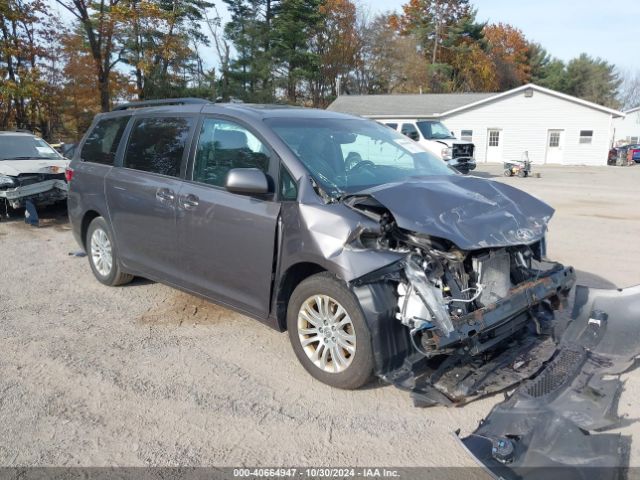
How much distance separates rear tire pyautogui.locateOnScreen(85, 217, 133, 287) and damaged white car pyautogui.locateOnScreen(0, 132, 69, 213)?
4.59m

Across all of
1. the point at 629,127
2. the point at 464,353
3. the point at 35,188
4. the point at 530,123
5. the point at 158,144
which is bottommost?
the point at 464,353

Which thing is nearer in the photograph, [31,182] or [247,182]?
[247,182]

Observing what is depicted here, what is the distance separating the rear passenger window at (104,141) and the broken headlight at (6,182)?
4.37 m

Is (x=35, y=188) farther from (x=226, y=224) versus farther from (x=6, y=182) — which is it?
(x=226, y=224)

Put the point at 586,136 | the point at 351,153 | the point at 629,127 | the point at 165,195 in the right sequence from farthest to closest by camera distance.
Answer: the point at 629,127
the point at 586,136
the point at 165,195
the point at 351,153

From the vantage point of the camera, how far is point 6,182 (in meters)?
9.49

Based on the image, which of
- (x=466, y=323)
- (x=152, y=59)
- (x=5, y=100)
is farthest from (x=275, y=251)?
(x=152, y=59)

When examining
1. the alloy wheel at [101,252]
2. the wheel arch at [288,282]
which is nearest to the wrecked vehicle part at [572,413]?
the wheel arch at [288,282]

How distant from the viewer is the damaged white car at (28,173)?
9562mm

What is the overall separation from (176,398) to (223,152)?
6.56ft

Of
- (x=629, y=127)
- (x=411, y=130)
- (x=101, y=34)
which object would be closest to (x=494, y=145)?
(x=411, y=130)

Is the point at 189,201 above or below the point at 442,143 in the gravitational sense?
below

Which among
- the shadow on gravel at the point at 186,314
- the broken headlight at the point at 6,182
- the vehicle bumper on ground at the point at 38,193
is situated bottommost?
the shadow on gravel at the point at 186,314

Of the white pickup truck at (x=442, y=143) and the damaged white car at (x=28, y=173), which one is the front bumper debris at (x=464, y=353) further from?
the white pickup truck at (x=442, y=143)
